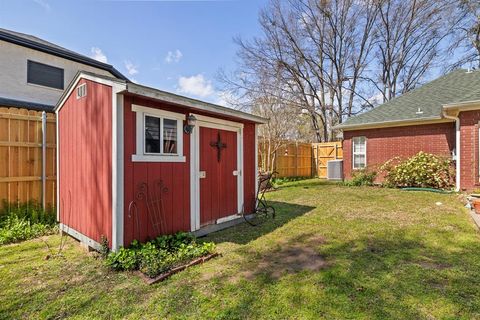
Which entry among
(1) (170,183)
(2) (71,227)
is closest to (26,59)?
(2) (71,227)

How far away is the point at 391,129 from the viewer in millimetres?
10812

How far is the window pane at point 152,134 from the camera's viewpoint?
3.79 metres

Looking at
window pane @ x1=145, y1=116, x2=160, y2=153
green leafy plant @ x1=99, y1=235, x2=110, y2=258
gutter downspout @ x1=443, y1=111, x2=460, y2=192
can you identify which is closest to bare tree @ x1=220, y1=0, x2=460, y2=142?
gutter downspout @ x1=443, y1=111, x2=460, y2=192

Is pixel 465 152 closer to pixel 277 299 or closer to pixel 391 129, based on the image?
pixel 391 129

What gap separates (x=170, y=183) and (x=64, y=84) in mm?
7614

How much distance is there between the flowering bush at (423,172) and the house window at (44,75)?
42.0 feet

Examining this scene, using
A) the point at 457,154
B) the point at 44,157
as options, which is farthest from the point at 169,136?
the point at 457,154

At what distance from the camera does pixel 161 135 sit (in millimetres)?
3984

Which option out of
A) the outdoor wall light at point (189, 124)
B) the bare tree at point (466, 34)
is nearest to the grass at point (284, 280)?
the outdoor wall light at point (189, 124)

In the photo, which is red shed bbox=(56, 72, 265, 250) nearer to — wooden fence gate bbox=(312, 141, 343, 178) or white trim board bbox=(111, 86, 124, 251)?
white trim board bbox=(111, 86, 124, 251)

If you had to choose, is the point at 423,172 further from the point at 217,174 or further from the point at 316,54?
the point at 316,54

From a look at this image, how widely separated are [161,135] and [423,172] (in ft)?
31.6

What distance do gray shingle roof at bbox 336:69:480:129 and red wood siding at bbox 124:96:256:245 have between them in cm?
881

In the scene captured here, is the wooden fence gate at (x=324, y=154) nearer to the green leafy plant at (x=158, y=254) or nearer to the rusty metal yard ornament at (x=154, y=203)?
the green leafy plant at (x=158, y=254)
